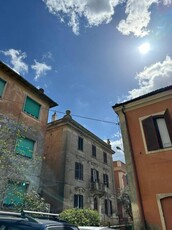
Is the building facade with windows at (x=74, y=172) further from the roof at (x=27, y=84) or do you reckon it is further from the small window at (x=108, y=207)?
the roof at (x=27, y=84)

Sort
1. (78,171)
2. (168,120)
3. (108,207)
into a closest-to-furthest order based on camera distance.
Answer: (168,120) < (78,171) < (108,207)

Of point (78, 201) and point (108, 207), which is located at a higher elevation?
point (78, 201)

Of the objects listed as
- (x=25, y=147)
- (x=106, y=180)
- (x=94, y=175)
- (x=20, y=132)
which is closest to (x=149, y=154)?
(x=25, y=147)

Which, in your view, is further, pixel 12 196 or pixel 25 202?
pixel 12 196

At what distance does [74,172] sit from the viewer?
19656mm

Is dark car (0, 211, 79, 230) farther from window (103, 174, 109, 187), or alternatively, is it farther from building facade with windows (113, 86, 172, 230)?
window (103, 174, 109, 187)

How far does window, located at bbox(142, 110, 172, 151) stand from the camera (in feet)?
31.6

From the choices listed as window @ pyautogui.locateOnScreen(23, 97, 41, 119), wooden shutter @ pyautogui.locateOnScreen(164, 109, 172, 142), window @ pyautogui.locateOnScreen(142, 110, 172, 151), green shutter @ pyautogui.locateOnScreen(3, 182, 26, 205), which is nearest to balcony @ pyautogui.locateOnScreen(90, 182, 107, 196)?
window @ pyautogui.locateOnScreen(23, 97, 41, 119)

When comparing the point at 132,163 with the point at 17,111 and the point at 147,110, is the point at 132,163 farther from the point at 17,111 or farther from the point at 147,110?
the point at 17,111

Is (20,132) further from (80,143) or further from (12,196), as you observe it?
(80,143)

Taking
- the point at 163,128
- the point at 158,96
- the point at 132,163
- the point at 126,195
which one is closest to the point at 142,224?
the point at 132,163

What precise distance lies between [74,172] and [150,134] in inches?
466

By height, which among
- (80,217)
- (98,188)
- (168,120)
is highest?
(168,120)

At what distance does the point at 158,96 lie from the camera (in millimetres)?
10758
